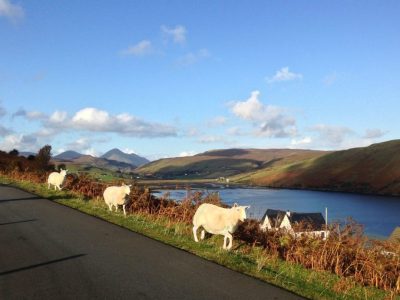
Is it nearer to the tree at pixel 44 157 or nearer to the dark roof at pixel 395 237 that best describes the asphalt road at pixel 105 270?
the dark roof at pixel 395 237

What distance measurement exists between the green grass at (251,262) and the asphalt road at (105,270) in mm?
574

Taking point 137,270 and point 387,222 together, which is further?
point 387,222

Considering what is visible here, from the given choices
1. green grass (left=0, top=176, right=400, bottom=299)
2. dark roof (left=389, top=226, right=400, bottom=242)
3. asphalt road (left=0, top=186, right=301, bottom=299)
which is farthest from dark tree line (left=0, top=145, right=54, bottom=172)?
asphalt road (left=0, top=186, right=301, bottom=299)

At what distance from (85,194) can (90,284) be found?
20.5 metres

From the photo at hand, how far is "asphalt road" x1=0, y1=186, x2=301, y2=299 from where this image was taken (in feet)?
26.7

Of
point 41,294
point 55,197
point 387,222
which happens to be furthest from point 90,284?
point 387,222

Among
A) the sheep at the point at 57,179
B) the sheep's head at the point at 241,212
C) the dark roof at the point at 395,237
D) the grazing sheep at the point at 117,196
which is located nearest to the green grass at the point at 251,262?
the sheep's head at the point at 241,212

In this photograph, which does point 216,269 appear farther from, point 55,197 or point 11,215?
point 55,197

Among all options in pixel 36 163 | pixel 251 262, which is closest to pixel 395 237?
pixel 251 262

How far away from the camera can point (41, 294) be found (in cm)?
781

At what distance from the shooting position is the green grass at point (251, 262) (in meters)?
10.2

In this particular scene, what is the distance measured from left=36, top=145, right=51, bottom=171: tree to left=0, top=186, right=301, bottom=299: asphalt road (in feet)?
122

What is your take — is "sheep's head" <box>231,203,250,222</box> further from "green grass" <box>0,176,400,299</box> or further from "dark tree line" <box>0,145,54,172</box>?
"dark tree line" <box>0,145,54,172</box>

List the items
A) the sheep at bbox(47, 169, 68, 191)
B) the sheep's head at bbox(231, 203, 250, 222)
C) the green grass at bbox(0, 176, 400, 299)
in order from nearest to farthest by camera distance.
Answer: the green grass at bbox(0, 176, 400, 299) < the sheep's head at bbox(231, 203, 250, 222) < the sheep at bbox(47, 169, 68, 191)
